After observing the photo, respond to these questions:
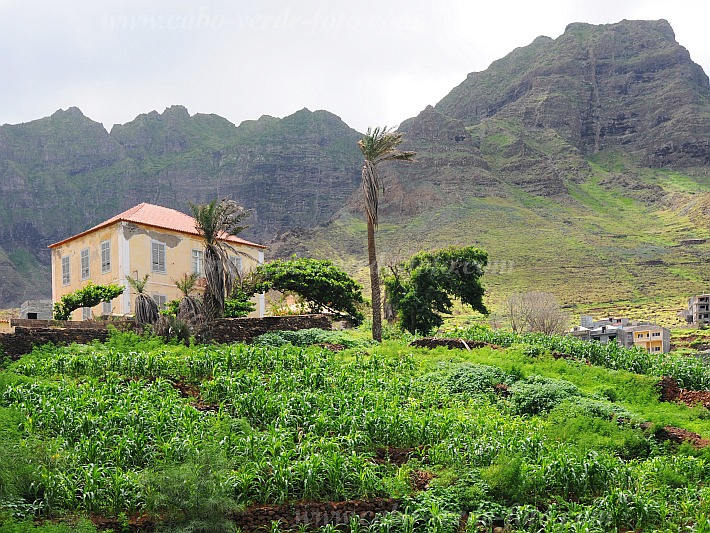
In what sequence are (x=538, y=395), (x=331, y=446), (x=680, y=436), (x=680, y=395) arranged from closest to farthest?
(x=331, y=446) < (x=680, y=436) < (x=538, y=395) < (x=680, y=395)

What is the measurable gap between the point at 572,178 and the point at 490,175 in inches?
833

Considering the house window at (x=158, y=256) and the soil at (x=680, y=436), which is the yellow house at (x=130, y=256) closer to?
the house window at (x=158, y=256)

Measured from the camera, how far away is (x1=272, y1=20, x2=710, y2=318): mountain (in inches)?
3132

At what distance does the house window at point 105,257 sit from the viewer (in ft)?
98.2

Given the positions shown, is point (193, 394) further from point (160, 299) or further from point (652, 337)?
point (652, 337)

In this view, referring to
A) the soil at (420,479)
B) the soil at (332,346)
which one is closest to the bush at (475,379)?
the soil at (332,346)

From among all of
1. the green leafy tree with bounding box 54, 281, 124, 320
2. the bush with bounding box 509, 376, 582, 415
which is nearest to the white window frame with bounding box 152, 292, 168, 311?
the green leafy tree with bounding box 54, 281, 124, 320

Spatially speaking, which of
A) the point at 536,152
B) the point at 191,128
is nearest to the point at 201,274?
the point at 536,152

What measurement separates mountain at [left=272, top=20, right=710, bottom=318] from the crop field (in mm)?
44357

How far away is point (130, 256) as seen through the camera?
1157 inches

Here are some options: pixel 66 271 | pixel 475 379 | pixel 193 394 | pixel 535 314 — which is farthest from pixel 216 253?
pixel 535 314

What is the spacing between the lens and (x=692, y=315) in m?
66.1

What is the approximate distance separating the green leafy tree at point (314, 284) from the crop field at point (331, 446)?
38.9 feet

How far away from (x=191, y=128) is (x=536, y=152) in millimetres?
76554
